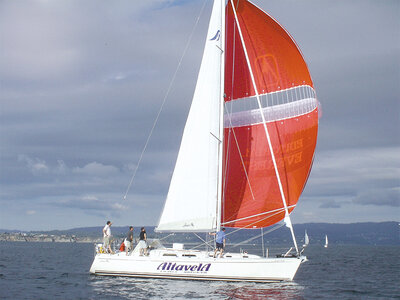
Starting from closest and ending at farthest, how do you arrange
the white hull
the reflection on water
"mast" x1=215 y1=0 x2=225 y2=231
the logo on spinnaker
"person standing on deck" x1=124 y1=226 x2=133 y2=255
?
the reflection on water, the white hull, "mast" x1=215 y1=0 x2=225 y2=231, the logo on spinnaker, "person standing on deck" x1=124 y1=226 x2=133 y2=255

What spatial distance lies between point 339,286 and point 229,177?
9341 mm

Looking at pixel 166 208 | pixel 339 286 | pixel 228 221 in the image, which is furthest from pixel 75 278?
pixel 339 286

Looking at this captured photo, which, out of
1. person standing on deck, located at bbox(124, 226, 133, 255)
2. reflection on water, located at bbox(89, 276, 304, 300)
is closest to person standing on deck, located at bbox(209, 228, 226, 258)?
reflection on water, located at bbox(89, 276, 304, 300)

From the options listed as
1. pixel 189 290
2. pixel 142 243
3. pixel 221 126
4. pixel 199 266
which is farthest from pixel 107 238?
pixel 221 126

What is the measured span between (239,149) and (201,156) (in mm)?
2048

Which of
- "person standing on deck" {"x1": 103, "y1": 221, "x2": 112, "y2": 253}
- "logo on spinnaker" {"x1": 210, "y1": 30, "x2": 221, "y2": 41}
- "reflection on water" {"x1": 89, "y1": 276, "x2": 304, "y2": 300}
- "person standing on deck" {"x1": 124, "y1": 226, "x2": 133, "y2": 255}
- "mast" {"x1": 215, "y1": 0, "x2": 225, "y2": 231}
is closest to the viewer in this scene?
"reflection on water" {"x1": 89, "y1": 276, "x2": 304, "y2": 300}

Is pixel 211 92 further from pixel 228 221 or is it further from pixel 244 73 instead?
pixel 228 221

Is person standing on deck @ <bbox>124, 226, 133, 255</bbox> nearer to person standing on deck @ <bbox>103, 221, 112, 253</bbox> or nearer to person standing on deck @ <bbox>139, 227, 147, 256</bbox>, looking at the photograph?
person standing on deck @ <bbox>139, 227, 147, 256</bbox>

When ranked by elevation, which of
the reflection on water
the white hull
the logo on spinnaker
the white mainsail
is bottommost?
the reflection on water

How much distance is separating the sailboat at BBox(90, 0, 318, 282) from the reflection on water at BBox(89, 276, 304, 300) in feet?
2.10

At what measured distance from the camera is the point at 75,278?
3058cm

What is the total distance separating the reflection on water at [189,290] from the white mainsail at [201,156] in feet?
8.81

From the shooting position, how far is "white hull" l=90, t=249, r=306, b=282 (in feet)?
79.5

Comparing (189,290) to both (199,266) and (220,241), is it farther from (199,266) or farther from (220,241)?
(220,241)
